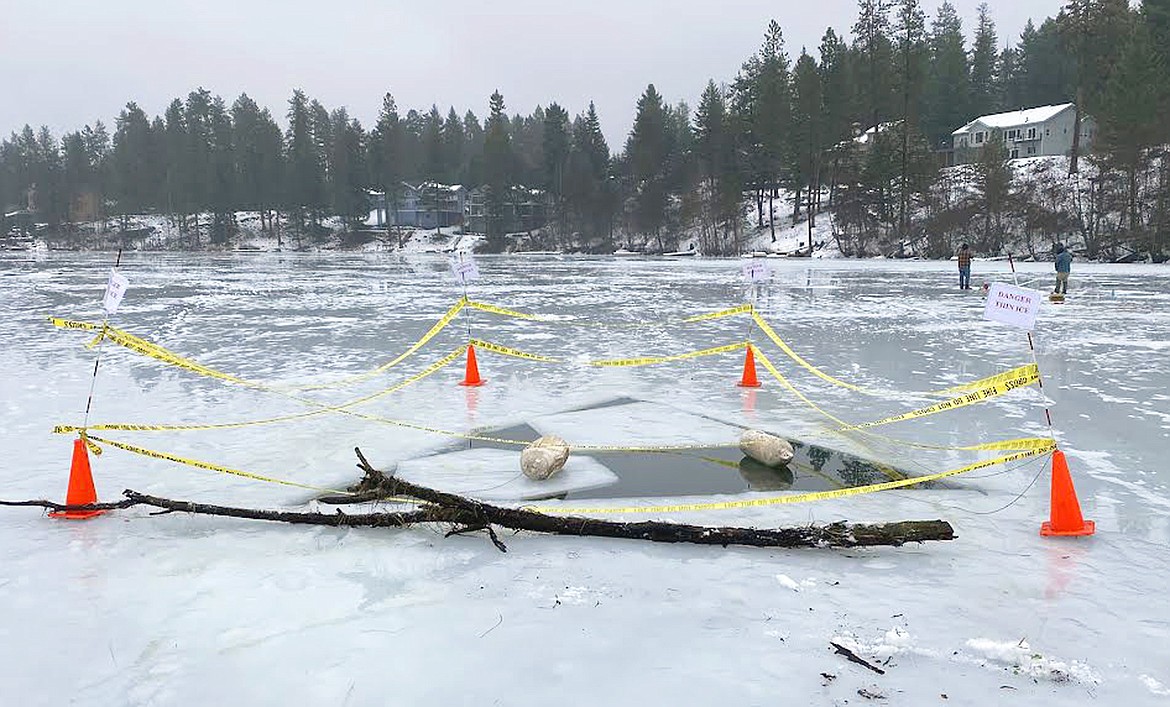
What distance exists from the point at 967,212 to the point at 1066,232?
6511mm

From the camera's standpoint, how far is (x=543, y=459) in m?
6.50

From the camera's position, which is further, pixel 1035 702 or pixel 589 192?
pixel 589 192

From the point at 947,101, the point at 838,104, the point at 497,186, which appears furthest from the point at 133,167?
the point at 947,101

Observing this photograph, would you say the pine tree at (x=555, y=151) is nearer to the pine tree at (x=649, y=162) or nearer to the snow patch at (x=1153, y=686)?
the pine tree at (x=649, y=162)

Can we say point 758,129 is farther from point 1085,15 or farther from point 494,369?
point 494,369

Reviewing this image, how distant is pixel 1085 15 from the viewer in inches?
2154

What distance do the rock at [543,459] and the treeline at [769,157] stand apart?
47779mm

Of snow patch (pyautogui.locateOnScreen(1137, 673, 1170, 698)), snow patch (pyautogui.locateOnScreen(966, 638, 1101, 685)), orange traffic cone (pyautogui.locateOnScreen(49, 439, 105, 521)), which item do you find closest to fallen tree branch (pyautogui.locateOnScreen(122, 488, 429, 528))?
orange traffic cone (pyautogui.locateOnScreen(49, 439, 105, 521))

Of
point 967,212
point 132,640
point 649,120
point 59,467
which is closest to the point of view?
point 132,640

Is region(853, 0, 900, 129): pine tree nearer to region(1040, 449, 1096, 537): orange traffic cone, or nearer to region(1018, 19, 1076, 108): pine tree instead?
region(1018, 19, 1076, 108): pine tree

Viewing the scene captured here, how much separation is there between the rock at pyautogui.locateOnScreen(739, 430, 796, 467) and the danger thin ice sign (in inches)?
80.7

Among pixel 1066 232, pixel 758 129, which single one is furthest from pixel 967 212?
pixel 758 129

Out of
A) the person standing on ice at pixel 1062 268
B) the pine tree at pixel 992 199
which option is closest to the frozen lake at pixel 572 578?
the person standing on ice at pixel 1062 268

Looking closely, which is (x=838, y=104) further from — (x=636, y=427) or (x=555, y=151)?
(x=636, y=427)
